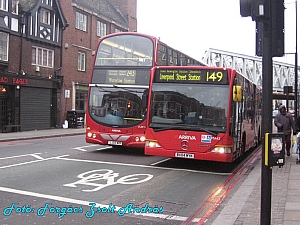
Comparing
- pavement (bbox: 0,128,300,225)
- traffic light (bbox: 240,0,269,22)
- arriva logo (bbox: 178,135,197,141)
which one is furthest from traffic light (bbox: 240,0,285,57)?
arriva logo (bbox: 178,135,197,141)

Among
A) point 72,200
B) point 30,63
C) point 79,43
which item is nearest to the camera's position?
point 72,200

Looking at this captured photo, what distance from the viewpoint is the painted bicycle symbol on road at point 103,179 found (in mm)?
8392

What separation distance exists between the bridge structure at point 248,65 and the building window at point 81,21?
23.5 meters

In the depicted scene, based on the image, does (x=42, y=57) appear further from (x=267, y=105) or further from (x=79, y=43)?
(x=267, y=105)

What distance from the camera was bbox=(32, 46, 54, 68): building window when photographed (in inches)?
1035

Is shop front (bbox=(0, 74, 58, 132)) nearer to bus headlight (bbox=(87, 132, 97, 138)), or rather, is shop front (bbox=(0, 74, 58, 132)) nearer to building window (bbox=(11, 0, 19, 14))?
building window (bbox=(11, 0, 19, 14))

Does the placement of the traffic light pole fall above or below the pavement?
above

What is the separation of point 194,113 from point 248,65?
56284 millimetres

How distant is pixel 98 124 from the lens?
13.6 meters

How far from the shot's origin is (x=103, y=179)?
9.00m

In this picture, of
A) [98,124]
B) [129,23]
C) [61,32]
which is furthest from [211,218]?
[129,23]

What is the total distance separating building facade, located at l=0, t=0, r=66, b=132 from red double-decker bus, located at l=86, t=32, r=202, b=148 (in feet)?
38.4

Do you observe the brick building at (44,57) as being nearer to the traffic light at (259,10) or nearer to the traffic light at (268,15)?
the traffic light at (268,15)

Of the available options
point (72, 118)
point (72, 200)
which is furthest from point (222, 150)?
point (72, 118)
